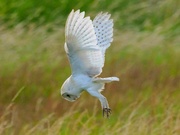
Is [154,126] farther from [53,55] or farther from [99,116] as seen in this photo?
[53,55]

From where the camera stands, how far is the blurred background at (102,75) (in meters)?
5.46

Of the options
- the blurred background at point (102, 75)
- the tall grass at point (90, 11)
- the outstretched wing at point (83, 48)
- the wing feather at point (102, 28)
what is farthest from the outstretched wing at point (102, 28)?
the tall grass at point (90, 11)

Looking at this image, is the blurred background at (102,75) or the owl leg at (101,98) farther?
the blurred background at (102,75)

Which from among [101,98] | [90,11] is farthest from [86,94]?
[101,98]

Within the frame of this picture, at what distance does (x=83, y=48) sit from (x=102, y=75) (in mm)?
3419

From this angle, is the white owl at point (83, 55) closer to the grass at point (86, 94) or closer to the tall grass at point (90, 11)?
the grass at point (86, 94)

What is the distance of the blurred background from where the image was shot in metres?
5.46

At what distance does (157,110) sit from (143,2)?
3955 millimetres

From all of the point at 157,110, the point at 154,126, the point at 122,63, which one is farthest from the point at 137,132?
the point at 122,63

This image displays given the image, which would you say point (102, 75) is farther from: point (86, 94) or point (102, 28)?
point (102, 28)

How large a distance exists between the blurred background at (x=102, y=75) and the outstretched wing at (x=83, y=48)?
1.04 meters

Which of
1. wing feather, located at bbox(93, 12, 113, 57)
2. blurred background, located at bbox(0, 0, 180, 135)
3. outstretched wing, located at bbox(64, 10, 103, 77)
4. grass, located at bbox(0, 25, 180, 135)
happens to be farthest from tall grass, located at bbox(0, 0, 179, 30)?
outstretched wing, located at bbox(64, 10, 103, 77)

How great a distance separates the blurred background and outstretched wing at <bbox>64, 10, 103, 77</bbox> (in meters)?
1.04

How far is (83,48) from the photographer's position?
3746 mm
